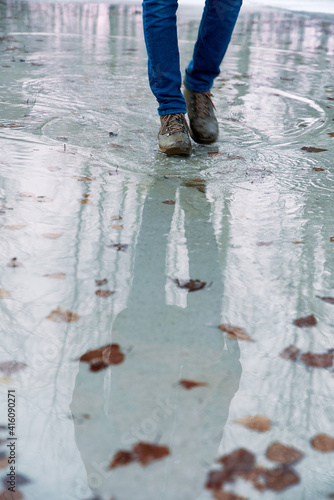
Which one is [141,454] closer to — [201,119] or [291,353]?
[291,353]

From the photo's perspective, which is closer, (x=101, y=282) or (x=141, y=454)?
(x=141, y=454)

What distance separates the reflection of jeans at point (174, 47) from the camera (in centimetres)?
288

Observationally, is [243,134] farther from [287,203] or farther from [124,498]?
[124,498]

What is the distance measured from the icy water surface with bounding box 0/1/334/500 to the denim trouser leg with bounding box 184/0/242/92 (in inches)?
15.5

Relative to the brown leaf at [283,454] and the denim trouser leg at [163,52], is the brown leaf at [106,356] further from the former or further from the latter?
the denim trouser leg at [163,52]

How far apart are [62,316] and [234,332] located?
52 cm

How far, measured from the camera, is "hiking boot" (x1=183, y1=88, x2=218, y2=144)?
3.28 meters

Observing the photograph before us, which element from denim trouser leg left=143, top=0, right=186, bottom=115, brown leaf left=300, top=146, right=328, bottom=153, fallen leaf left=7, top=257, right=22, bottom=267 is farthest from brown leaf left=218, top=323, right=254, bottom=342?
brown leaf left=300, top=146, right=328, bottom=153

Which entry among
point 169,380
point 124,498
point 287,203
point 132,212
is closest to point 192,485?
point 124,498

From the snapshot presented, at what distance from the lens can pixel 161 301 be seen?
1.80 meters

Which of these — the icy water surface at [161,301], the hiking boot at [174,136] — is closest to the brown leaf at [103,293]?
the icy water surface at [161,301]

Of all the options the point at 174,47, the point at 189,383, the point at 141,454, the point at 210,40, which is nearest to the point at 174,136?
the point at 174,47

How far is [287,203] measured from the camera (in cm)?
257

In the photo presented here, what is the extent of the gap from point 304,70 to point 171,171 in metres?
3.63
